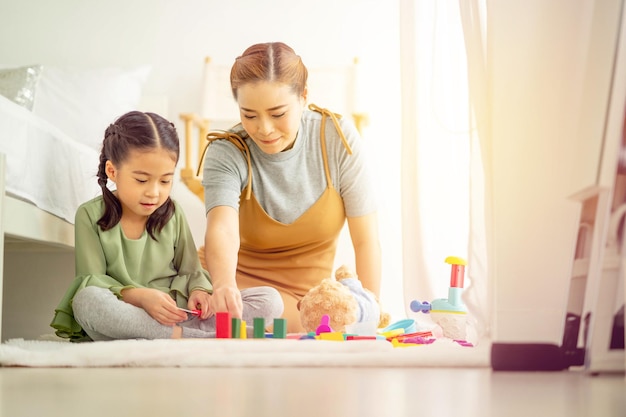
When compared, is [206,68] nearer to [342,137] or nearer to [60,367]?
[342,137]

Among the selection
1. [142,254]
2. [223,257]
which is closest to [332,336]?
[223,257]

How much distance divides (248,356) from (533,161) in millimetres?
426

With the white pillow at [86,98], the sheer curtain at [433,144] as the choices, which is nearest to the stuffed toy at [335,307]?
the sheer curtain at [433,144]

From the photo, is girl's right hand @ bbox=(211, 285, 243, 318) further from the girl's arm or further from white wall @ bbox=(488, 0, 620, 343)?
white wall @ bbox=(488, 0, 620, 343)

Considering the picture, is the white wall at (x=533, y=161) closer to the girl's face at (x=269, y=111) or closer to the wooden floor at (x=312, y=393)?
the wooden floor at (x=312, y=393)

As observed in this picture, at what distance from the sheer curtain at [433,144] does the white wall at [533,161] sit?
0.72 metres

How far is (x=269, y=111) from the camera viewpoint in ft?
5.98

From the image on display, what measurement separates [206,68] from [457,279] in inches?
62.0

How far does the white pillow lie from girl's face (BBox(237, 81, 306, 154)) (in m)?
0.75

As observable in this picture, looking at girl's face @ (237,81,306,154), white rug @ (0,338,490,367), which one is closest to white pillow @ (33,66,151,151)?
girl's face @ (237,81,306,154)

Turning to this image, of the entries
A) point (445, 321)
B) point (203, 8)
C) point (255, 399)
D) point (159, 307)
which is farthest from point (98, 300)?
point (203, 8)

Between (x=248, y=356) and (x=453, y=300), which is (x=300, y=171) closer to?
(x=453, y=300)

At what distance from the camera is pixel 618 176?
78 centimetres

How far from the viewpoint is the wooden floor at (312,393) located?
0.57 meters
